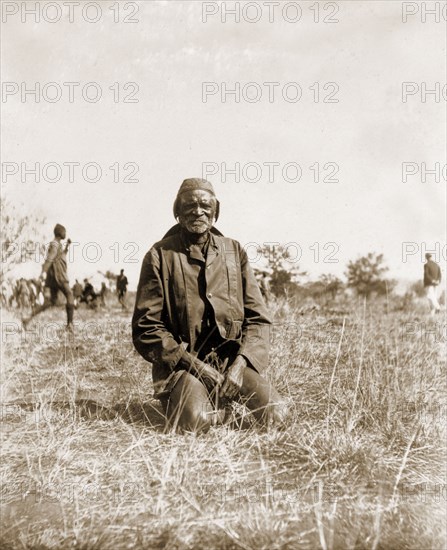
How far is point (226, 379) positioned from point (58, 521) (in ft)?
4.44

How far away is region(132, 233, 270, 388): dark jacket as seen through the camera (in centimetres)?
335

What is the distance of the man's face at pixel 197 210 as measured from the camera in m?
3.33

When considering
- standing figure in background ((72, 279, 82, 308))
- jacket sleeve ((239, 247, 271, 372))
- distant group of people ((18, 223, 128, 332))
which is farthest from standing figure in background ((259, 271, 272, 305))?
standing figure in background ((72, 279, 82, 308))

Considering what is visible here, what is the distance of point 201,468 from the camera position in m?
2.53

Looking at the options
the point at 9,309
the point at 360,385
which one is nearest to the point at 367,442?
the point at 360,385

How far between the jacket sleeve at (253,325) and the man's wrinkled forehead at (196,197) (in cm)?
49

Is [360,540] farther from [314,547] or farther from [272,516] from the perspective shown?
[272,516]

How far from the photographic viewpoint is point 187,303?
3.38m

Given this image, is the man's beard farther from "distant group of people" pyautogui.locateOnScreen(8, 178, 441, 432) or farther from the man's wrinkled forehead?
the man's wrinkled forehead

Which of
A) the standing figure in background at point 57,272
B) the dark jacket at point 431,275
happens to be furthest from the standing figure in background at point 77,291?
the dark jacket at point 431,275

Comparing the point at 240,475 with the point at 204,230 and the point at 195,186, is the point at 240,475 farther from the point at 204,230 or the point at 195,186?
the point at 195,186

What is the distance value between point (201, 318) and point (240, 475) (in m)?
1.17

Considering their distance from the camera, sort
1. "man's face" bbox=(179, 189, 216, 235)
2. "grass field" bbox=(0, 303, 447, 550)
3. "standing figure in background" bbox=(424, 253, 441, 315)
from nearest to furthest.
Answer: "grass field" bbox=(0, 303, 447, 550) < "man's face" bbox=(179, 189, 216, 235) < "standing figure in background" bbox=(424, 253, 441, 315)

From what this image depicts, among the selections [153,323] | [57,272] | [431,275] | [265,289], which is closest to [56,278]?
[57,272]
